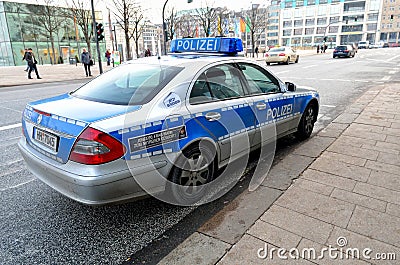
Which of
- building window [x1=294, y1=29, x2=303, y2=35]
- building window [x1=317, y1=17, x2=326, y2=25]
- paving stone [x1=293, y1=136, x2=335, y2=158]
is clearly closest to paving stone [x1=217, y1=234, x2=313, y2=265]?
paving stone [x1=293, y1=136, x2=335, y2=158]

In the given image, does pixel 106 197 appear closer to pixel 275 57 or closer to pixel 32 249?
pixel 32 249

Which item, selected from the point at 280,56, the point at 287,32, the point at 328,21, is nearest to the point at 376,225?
the point at 280,56

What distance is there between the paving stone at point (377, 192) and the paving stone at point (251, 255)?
1.39 m

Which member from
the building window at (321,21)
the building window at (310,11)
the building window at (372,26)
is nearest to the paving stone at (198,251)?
the building window at (372,26)

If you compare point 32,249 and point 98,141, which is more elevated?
point 98,141

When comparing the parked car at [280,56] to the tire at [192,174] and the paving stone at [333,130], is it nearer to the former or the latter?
the paving stone at [333,130]

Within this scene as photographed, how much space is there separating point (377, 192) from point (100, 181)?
279cm

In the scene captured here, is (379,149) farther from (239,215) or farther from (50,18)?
(50,18)

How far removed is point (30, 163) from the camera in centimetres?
302

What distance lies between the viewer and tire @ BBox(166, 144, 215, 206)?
2.89m

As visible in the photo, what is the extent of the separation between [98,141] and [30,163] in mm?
1099

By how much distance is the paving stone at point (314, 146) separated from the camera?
14.9 ft

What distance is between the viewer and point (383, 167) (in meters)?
3.91

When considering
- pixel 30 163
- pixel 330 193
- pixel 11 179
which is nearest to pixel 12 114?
pixel 11 179
